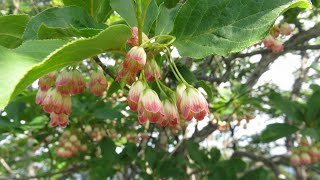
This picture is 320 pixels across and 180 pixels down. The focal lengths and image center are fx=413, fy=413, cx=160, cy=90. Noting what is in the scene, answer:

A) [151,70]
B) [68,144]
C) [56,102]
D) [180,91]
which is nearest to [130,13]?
[151,70]

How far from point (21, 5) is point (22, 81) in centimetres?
483

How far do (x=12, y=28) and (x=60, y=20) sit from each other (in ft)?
0.66

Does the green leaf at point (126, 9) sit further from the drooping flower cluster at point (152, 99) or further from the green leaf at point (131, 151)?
the green leaf at point (131, 151)

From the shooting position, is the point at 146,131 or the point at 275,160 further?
the point at 275,160

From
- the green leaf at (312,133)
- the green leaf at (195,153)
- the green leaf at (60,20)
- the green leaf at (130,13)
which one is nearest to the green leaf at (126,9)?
the green leaf at (130,13)

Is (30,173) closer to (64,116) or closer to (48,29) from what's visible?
(64,116)

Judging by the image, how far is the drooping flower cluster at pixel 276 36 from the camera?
307 cm

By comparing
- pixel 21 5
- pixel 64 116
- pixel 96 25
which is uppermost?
pixel 96 25

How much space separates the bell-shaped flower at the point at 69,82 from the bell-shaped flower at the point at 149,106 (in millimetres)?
324

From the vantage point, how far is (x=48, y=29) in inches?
52.1

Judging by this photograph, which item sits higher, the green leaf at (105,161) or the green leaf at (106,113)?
the green leaf at (106,113)

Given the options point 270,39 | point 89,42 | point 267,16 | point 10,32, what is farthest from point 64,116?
point 270,39

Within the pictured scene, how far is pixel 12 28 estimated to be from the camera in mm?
1529

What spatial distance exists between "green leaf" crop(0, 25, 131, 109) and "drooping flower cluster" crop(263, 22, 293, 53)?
1.97 meters
